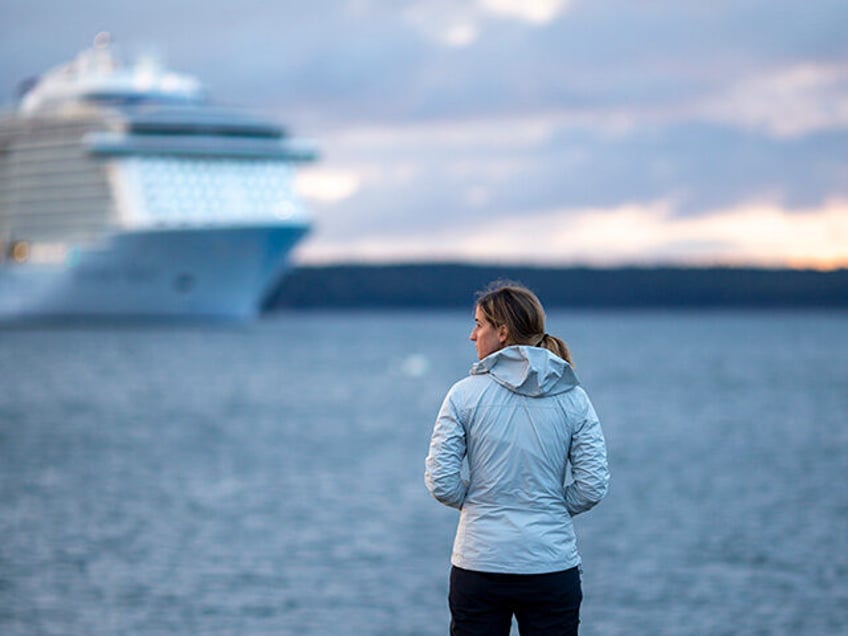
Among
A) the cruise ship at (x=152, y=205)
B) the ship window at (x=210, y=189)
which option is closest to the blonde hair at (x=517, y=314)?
the cruise ship at (x=152, y=205)

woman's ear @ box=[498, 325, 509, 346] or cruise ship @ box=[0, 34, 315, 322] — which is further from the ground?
cruise ship @ box=[0, 34, 315, 322]

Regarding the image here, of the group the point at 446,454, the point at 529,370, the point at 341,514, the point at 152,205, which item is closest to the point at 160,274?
the point at 152,205

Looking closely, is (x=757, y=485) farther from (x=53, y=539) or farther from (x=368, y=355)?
(x=368, y=355)

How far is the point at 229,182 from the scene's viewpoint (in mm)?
61500

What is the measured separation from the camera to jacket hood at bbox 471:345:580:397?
3.49 metres

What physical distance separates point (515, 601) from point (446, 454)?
1.23 feet

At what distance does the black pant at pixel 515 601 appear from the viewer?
3607 mm

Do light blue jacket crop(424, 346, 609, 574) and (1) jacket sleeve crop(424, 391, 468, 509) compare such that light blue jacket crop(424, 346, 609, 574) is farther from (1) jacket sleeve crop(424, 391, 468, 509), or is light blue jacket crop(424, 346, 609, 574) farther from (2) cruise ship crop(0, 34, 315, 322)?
(2) cruise ship crop(0, 34, 315, 322)

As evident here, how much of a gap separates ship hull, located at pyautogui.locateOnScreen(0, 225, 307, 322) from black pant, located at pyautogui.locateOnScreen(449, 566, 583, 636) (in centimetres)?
5616

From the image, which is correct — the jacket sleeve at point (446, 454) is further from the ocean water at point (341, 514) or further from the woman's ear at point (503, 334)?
the ocean water at point (341, 514)

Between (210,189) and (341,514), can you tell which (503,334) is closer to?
(341,514)

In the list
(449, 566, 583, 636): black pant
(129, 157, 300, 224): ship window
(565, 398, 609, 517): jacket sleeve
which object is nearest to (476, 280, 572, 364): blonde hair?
(565, 398, 609, 517): jacket sleeve

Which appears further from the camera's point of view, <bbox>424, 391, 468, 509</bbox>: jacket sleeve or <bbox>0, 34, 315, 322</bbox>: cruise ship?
<bbox>0, 34, 315, 322</bbox>: cruise ship

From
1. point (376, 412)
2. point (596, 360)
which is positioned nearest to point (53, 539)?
point (376, 412)
